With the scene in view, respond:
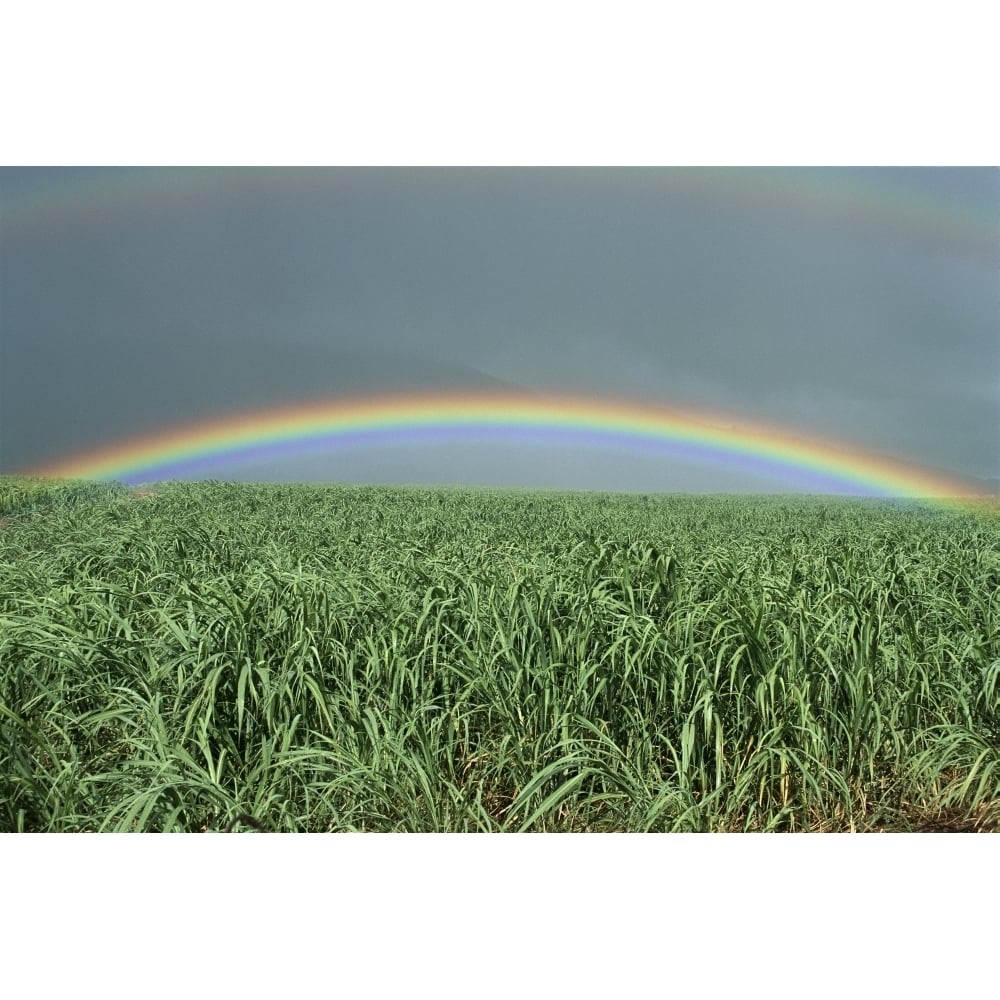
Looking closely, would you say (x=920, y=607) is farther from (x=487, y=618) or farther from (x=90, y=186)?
(x=90, y=186)

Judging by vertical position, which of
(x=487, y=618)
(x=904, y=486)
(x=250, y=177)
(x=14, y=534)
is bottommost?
(x=487, y=618)

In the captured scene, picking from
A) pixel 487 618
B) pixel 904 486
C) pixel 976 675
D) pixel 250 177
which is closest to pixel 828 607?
pixel 976 675

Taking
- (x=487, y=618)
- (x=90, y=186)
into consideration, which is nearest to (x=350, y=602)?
(x=487, y=618)

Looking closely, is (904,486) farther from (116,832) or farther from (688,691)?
(116,832)

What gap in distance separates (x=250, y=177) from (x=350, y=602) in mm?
10984

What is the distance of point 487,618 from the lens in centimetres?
327

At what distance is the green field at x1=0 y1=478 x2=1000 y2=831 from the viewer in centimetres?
239

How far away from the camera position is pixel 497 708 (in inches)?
105

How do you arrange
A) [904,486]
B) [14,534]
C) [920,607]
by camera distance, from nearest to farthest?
[920,607] → [14,534] → [904,486]

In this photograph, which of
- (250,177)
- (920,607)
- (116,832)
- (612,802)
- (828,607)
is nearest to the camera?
(116,832)

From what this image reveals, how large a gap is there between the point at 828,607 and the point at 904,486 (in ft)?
55.1

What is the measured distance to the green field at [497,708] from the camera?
2393mm

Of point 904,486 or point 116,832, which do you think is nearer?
point 116,832

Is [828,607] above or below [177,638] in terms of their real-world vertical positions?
above
